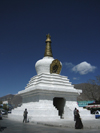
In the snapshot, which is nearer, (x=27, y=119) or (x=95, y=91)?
(x=27, y=119)

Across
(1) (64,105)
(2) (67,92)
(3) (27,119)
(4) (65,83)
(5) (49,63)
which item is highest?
(5) (49,63)

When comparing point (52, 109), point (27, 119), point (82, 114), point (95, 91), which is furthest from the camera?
point (95, 91)

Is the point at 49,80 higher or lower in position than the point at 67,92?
higher

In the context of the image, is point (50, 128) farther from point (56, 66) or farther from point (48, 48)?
point (48, 48)

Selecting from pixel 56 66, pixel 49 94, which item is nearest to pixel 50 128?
pixel 49 94

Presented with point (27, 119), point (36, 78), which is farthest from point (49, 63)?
point (27, 119)

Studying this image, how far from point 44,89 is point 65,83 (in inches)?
175

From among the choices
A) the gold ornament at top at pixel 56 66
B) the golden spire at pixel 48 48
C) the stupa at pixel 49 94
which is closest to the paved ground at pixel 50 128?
the stupa at pixel 49 94

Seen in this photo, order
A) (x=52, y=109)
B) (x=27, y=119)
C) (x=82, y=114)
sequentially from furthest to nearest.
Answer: (x=82, y=114)
(x=52, y=109)
(x=27, y=119)

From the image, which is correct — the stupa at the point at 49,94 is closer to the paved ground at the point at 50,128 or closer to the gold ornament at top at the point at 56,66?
the gold ornament at top at the point at 56,66

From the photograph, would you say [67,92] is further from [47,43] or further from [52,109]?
[47,43]

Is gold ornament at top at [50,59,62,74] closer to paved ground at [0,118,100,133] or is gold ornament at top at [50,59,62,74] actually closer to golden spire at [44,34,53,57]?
golden spire at [44,34,53,57]

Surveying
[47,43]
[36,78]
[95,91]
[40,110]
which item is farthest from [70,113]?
[95,91]

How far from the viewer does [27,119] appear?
1464cm
